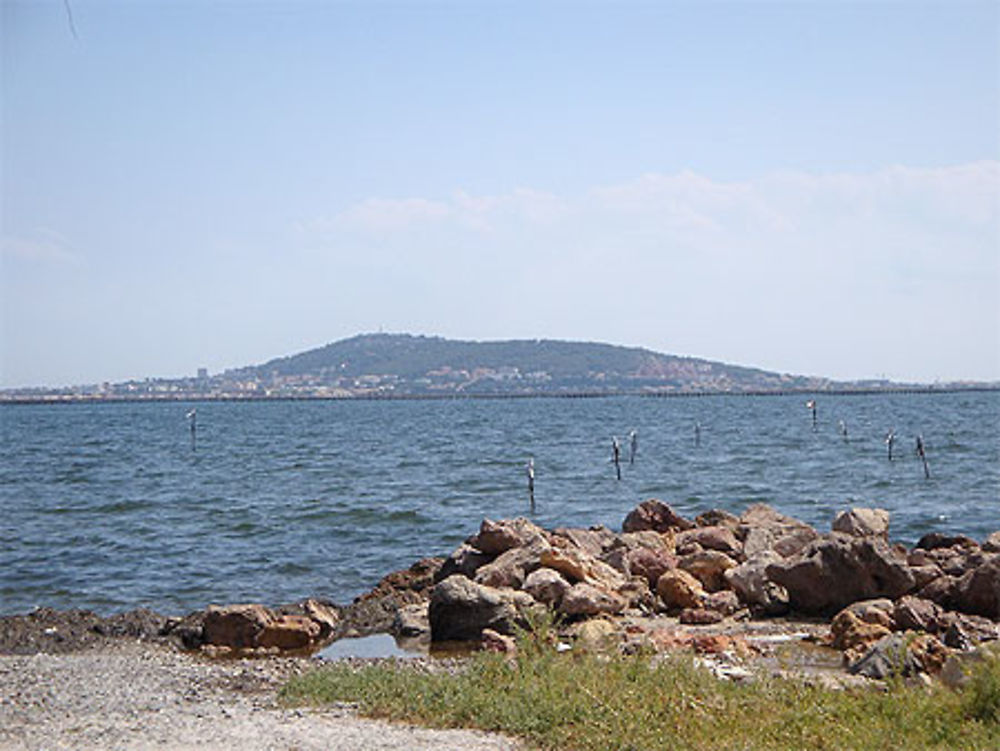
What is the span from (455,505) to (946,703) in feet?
86.7

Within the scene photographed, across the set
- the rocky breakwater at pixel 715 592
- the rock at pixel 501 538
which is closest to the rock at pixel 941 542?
the rocky breakwater at pixel 715 592

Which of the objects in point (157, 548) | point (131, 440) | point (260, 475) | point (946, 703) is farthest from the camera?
point (131, 440)

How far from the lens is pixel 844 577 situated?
17281mm

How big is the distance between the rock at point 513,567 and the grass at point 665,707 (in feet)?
19.8

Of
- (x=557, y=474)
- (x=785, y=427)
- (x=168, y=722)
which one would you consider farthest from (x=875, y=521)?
(x=785, y=427)

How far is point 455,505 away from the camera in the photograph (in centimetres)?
3519

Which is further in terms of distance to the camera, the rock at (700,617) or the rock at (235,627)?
the rock at (700,617)

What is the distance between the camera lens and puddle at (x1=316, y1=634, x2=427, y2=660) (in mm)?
15789

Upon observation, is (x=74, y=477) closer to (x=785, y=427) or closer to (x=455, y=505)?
(x=455, y=505)

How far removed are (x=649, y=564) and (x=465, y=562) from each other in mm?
3113

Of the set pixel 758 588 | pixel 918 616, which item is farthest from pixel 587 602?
pixel 918 616

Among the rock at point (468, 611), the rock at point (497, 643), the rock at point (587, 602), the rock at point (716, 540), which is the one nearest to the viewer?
the rock at point (497, 643)

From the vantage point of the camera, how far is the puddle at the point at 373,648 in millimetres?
15789

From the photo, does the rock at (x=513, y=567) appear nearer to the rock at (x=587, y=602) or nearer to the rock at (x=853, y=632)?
the rock at (x=587, y=602)
